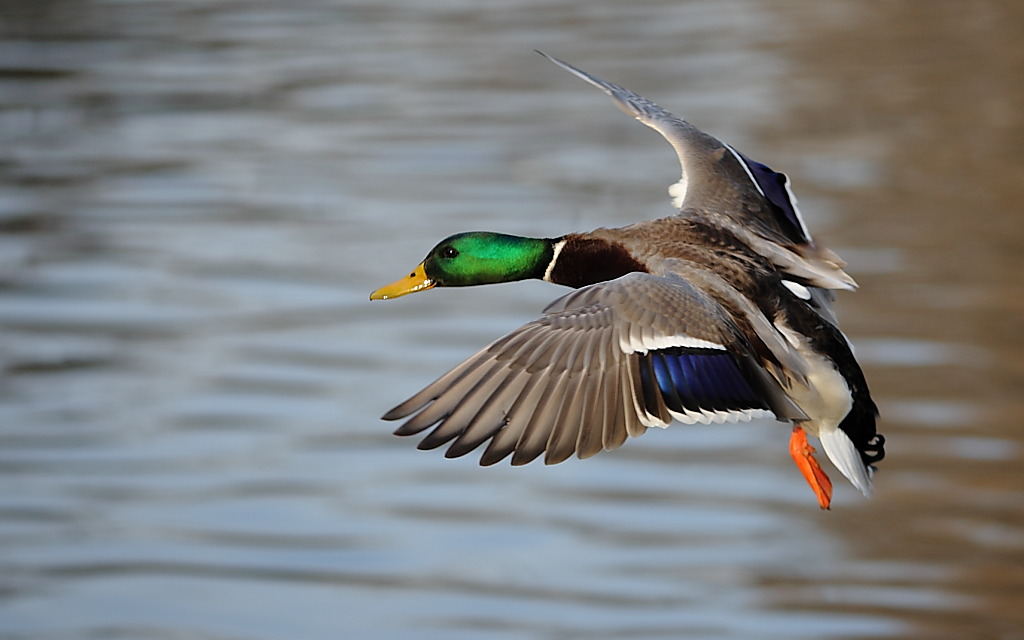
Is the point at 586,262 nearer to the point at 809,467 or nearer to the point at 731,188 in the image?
the point at 731,188

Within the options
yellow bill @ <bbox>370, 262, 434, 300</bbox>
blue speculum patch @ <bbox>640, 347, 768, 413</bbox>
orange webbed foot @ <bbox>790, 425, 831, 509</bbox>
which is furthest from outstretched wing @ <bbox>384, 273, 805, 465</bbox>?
yellow bill @ <bbox>370, 262, 434, 300</bbox>

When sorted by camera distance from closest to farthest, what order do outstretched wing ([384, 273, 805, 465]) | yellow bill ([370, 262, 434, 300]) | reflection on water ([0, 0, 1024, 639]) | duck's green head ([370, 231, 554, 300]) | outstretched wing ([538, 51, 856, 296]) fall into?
outstretched wing ([384, 273, 805, 465])
outstretched wing ([538, 51, 856, 296])
duck's green head ([370, 231, 554, 300])
yellow bill ([370, 262, 434, 300])
reflection on water ([0, 0, 1024, 639])

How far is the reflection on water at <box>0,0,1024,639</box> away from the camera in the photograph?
10984 millimetres

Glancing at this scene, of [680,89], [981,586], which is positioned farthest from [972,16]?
[981,586]

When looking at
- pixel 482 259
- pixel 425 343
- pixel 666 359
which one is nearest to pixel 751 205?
pixel 482 259

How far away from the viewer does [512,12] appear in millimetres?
23844

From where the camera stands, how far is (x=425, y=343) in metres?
13.3

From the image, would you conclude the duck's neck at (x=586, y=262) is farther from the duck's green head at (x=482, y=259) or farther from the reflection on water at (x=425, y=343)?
the reflection on water at (x=425, y=343)

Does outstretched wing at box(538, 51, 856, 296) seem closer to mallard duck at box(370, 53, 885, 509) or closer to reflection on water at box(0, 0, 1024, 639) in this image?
mallard duck at box(370, 53, 885, 509)

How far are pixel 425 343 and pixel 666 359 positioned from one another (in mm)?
8945

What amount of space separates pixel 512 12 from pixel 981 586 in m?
14.6

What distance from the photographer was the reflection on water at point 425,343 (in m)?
11.0

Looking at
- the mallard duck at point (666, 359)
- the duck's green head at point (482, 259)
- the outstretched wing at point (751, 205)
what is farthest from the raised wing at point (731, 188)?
the duck's green head at point (482, 259)

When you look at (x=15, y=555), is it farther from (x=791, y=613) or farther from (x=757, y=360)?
(x=757, y=360)
